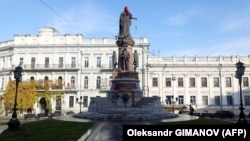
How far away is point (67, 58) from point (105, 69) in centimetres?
886

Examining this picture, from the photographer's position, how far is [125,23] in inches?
1105

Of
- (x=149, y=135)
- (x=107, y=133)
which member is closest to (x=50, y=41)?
(x=107, y=133)

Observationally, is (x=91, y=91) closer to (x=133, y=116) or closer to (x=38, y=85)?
(x=38, y=85)

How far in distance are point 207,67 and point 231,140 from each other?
55.1 meters

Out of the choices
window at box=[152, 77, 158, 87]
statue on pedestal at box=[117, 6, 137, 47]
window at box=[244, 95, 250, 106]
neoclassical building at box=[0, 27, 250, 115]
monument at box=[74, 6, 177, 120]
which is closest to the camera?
monument at box=[74, 6, 177, 120]

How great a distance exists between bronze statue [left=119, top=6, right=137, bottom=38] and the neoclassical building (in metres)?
32.4

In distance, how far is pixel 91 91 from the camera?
5981 cm

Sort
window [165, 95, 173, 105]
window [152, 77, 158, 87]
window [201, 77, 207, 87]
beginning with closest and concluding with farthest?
window [165, 95, 173, 105] < window [201, 77, 207, 87] < window [152, 77, 158, 87]

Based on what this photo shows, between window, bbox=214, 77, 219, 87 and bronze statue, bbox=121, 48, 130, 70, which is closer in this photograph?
bronze statue, bbox=121, 48, 130, 70

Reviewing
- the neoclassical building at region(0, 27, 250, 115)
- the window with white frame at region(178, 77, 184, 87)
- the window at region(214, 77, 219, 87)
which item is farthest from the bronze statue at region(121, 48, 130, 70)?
the window at region(214, 77, 219, 87)

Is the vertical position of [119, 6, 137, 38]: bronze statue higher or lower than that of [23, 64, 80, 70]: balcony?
higher

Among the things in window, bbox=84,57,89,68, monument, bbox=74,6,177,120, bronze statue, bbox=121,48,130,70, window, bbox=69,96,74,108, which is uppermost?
window, bbox=84,57,89,68

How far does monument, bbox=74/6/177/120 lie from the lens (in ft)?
75.7

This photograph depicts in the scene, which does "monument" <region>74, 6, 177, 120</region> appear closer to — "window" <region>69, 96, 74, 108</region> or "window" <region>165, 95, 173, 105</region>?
"window" <region>165, 95, 173, 105</region>
